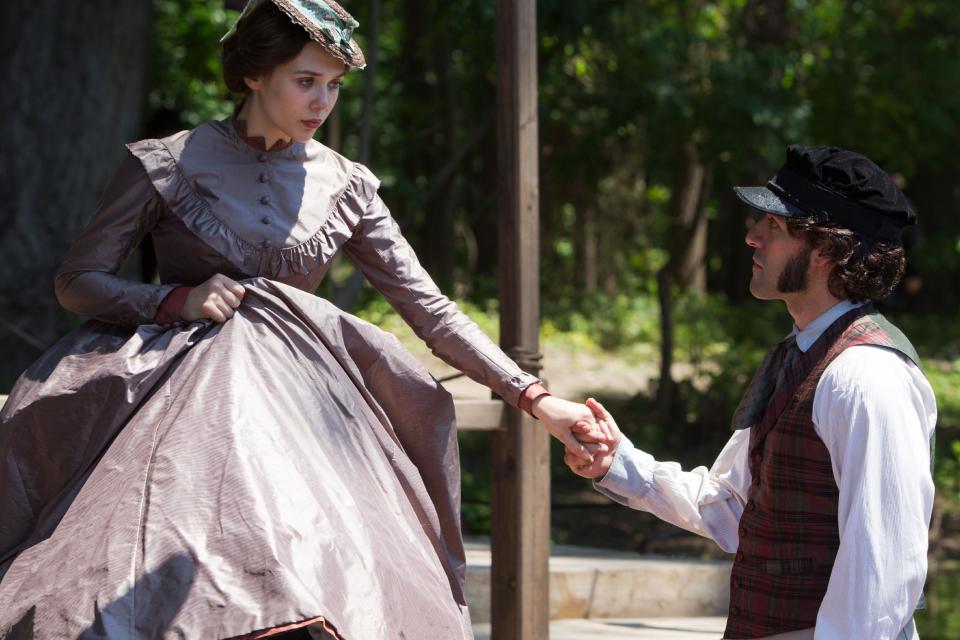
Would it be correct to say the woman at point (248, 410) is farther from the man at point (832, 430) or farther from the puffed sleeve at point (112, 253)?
the man at point (832, 430)

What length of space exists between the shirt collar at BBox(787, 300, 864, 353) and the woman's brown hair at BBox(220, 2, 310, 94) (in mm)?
1148

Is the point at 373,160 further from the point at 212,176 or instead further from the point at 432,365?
the point at 212,176

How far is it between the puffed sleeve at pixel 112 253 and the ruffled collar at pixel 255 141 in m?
0.23

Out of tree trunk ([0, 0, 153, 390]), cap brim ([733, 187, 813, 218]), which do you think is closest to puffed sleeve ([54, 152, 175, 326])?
cap brim ([733, 187, 813, 218])

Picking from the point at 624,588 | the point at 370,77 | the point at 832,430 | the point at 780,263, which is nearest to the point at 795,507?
the point at 832,430

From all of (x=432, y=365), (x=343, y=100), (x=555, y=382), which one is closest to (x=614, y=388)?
(x=555, y=382)

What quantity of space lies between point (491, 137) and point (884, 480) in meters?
11.6

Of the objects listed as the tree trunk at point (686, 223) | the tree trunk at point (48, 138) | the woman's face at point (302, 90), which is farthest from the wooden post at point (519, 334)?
the tree trunk at point (686, 223)

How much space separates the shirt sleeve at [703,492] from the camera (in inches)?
108

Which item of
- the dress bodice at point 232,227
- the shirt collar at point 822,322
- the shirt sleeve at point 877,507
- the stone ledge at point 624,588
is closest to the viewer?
the shirt sleeve at point 877,507

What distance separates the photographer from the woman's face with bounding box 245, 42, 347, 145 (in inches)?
106

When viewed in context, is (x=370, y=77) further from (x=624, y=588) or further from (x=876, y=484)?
(x=876, y=484)

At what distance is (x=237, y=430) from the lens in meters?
2.39

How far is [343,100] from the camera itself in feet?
37.4
